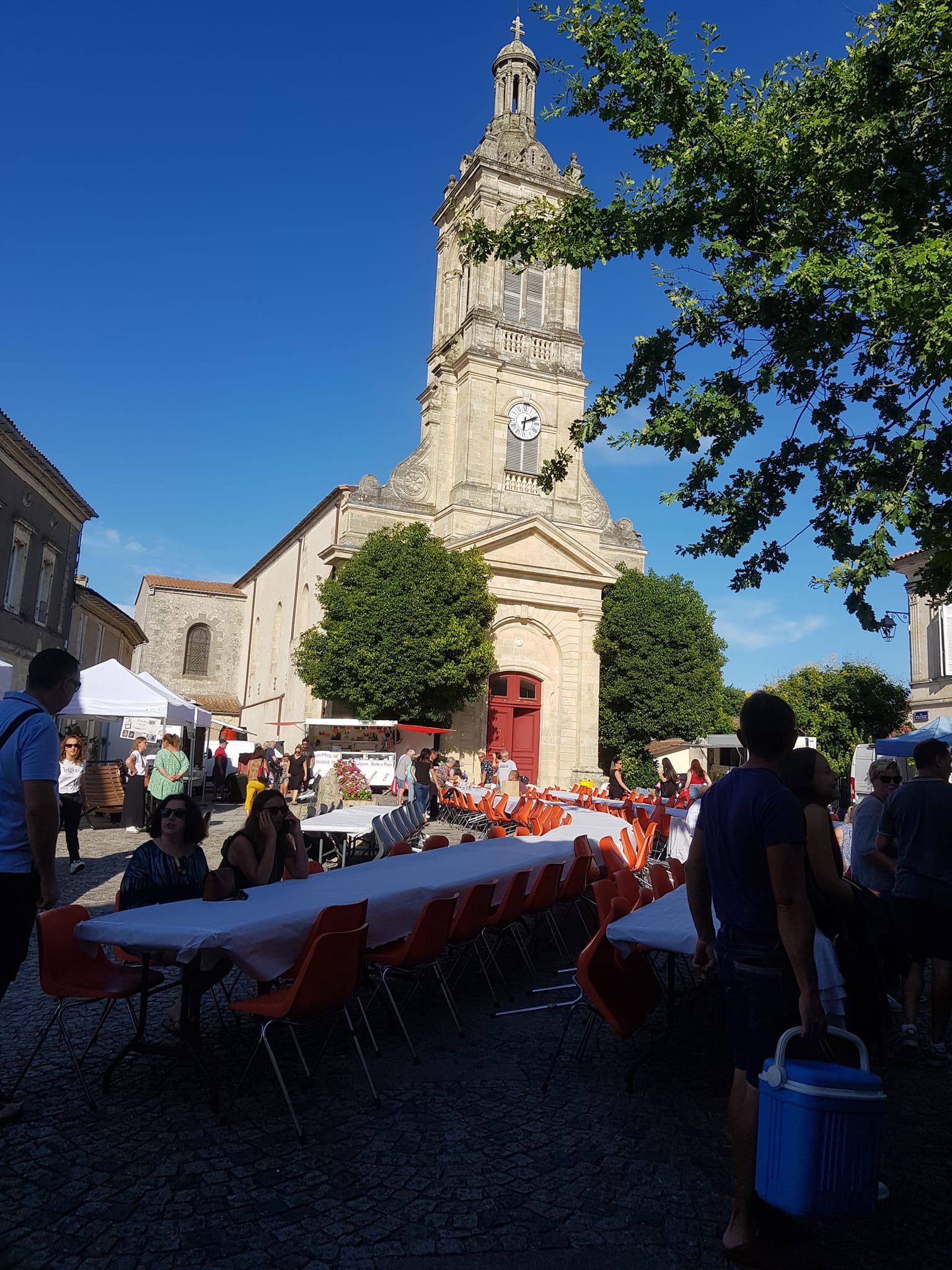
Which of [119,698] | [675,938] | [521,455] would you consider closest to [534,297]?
[521,455]

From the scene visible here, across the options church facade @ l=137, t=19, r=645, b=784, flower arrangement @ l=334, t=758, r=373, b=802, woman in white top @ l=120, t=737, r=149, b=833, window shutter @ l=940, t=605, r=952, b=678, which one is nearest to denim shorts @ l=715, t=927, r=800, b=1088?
flower arrangement @ l=334, t=758, r=373, b=802

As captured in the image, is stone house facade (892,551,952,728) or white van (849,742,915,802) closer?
white van (849,742,915,802)

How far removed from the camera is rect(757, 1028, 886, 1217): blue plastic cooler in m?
2.41

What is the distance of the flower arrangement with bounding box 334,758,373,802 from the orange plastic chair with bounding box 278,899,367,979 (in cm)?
1182

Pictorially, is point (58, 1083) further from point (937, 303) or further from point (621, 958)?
point (937, 303)

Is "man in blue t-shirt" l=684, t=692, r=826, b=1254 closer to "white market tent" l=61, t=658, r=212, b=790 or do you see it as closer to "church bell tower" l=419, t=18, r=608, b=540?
"white market tent" l=61, t=658, r=212, b=790

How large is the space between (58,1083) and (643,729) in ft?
87.3

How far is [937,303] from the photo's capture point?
240 inches

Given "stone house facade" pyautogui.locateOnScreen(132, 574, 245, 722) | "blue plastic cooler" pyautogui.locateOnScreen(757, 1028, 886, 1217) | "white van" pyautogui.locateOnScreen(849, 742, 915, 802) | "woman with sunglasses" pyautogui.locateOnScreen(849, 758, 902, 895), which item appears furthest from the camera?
"stone house facade" pyautogui.locateOnScreen(132, 574, 245, 722)

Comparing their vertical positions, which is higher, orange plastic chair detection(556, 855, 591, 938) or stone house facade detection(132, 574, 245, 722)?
stone house facade detection(132, 574, 245, 722)

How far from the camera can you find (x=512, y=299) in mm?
30281

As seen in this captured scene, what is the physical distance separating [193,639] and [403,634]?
2851cm

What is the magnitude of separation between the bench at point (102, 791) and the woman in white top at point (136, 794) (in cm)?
59

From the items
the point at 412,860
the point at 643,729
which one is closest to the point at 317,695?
the point at 643,729
